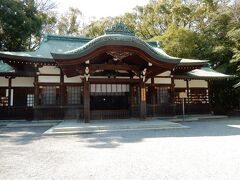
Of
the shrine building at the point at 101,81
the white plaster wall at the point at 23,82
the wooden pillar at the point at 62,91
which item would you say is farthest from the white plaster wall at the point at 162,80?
the white plaster wall at the point at 23,82

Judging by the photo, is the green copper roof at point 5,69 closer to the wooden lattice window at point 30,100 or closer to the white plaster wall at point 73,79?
the wooden lattice window at point 30,100

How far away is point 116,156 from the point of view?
5898mm

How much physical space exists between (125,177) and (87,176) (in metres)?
0.70

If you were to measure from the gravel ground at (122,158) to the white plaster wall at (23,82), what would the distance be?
20.7 ft

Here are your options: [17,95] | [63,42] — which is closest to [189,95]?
[63,42]

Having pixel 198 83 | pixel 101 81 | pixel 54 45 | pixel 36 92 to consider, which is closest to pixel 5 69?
pixel 36 92

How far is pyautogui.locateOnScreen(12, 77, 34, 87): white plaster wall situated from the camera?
557 inches

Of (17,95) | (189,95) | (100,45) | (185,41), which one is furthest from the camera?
(185,41)

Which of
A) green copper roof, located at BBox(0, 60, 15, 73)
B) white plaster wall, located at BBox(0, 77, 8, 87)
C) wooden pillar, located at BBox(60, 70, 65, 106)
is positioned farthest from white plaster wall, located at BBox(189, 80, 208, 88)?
white plaster wall, located at BBox(0, 77, 8, 87)

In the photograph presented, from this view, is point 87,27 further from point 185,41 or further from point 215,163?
point 215,163

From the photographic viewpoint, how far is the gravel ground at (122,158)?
14.8 feet

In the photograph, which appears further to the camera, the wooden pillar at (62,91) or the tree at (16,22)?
the tree at (16,22)

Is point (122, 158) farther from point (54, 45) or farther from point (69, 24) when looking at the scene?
point (69, 24)

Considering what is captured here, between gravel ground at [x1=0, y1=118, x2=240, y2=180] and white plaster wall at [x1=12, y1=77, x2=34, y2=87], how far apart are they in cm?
630
